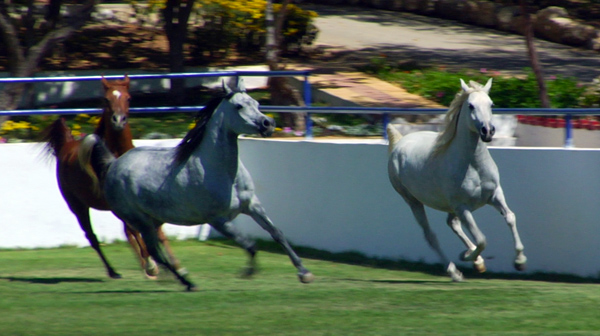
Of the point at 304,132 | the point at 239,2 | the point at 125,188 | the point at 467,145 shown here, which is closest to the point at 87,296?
the point at 125,188

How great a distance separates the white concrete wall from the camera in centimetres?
924

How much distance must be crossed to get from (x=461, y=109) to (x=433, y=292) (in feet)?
6.44

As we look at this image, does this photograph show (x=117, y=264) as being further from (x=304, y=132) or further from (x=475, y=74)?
(x=475, y=74)

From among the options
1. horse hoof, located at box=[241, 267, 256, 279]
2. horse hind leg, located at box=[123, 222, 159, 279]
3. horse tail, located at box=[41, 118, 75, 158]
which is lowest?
horse hind leg, located at box=[123, 222, 159, 279]

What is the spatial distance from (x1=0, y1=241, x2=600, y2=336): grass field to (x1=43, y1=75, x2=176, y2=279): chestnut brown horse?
393 millimetres

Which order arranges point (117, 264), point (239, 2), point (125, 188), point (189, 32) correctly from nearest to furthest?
point (125, 188)
point (117, 264)
point (239, 2)
point (189, 32)

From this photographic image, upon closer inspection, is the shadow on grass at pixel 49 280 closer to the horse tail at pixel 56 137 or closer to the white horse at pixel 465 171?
the horse tail at pixel 56 137

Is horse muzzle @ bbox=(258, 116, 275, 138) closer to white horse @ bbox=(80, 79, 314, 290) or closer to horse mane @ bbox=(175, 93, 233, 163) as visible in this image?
white horse @ bbox=(80, 79, 314, 290)

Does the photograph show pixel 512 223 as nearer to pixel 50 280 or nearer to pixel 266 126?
pixel 266 126

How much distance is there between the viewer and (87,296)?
25.8 ft

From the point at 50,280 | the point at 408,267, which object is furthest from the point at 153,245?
the point at 408,267

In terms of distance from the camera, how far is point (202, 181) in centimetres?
764

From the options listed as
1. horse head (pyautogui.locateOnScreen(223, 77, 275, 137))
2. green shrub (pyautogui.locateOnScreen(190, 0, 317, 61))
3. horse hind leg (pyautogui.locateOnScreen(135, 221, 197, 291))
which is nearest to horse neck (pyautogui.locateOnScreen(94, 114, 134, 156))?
horse hind leg (pyautogui.locateOnScreen(135, 221, 197, 291))

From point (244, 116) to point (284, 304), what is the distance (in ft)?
5.78
